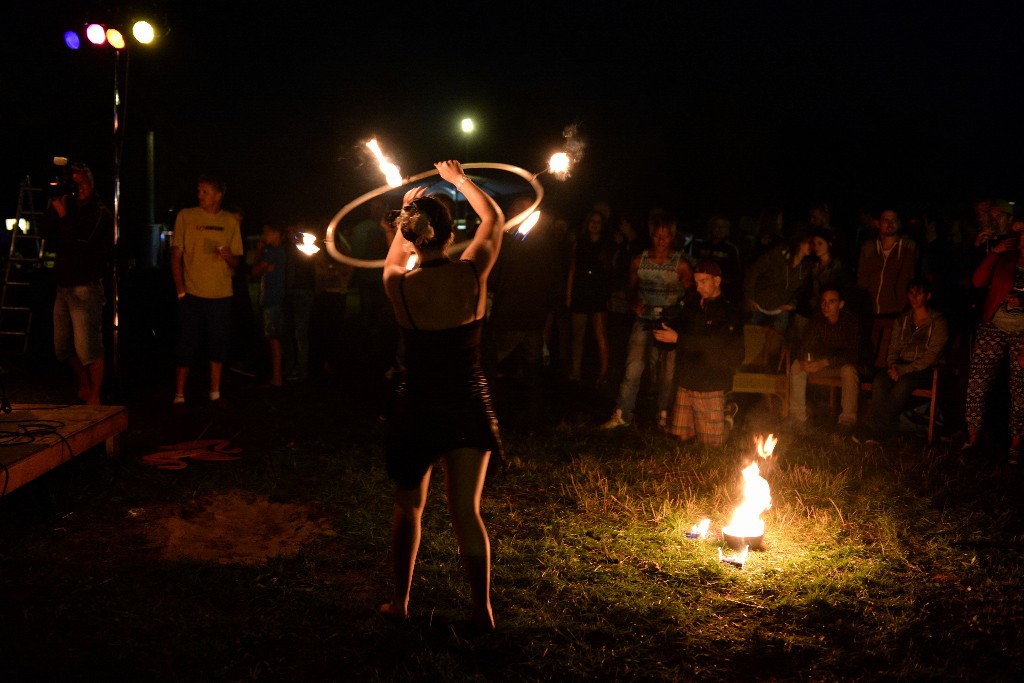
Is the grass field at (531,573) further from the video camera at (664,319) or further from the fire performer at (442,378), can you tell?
the video camera at (664,319)

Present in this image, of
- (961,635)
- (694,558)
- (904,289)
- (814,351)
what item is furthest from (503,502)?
(904,289)

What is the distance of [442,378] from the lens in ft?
12.0

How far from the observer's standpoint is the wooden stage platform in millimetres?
4770

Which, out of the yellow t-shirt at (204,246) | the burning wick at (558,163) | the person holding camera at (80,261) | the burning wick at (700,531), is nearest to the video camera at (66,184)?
the person holding camera at (80,261)

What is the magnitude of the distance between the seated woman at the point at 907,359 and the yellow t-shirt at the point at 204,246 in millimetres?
6659

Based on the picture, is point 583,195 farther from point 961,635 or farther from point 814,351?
point 961,635

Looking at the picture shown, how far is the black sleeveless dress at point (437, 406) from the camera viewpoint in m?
3.64

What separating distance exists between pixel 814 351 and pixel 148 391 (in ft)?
24.7

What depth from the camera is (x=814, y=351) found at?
845cm

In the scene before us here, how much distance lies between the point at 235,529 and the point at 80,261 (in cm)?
385

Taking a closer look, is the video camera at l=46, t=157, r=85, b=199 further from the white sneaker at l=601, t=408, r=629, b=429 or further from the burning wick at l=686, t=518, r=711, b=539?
the burning wick at l=686, t=518, r=711, b=539

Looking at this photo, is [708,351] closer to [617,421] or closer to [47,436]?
[617,421]

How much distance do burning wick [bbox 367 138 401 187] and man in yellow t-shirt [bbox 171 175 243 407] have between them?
3.60 meters

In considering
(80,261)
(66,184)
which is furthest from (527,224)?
(66,184)
